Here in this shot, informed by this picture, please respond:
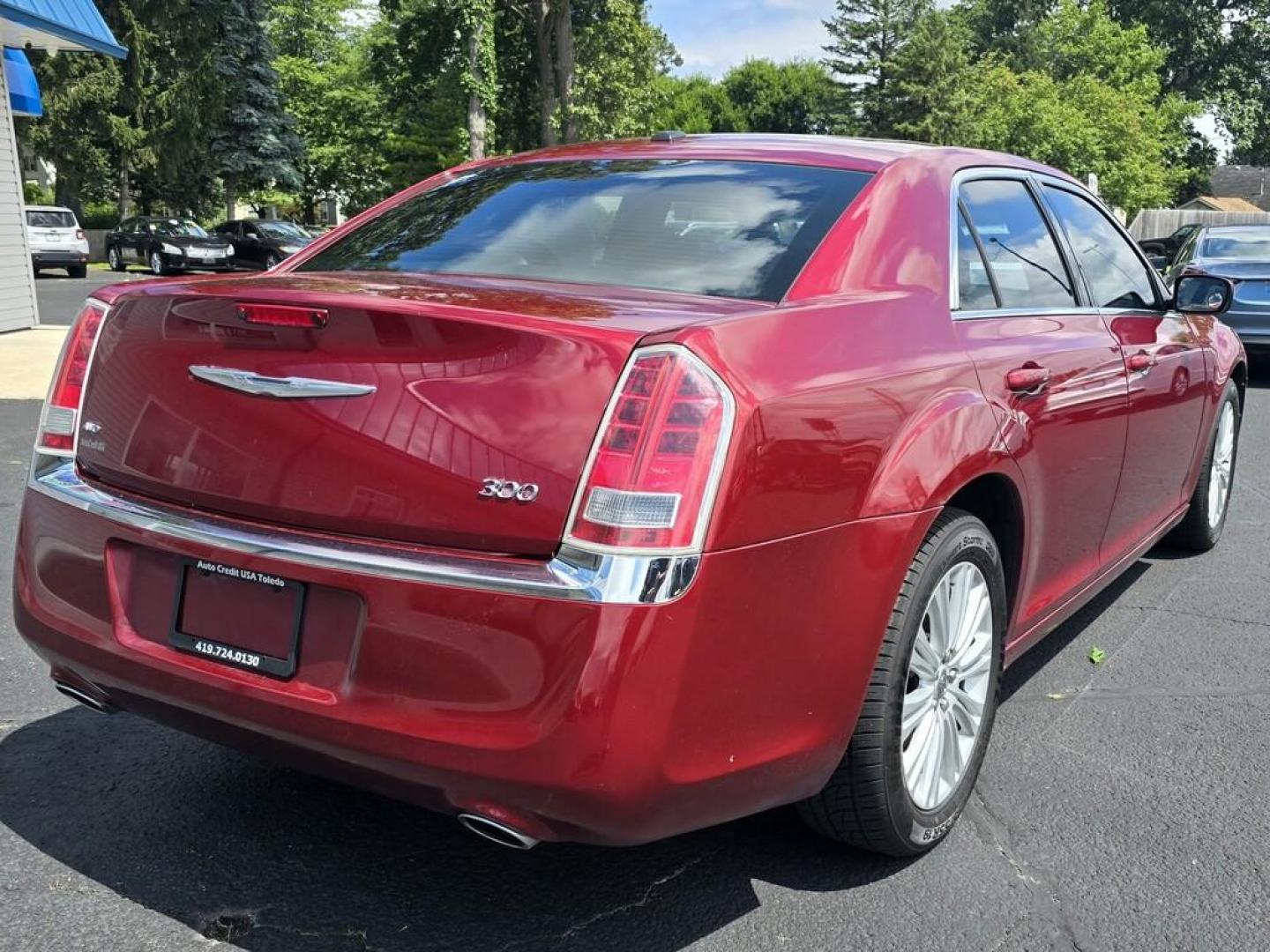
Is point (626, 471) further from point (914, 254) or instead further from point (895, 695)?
point (914, 254)

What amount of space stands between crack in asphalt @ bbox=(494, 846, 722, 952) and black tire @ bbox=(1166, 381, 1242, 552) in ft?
11.1

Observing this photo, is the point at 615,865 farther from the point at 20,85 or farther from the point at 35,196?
the point at 35,196

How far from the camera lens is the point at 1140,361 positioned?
13.0 ft

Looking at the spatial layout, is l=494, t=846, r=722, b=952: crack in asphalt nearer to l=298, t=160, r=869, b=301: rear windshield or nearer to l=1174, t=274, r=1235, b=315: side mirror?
l=298, t=160, r=869, b=301: rear windshield

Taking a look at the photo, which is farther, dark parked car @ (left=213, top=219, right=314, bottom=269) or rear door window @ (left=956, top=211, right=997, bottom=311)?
dark parked car @ (left=213, top=219, right=314, bottom=269)

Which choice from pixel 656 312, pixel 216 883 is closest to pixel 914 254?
pixel 656 312

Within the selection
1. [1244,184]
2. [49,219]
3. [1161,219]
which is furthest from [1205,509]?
[1244,184]

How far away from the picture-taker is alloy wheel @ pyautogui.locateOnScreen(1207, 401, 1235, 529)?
543 centimetres

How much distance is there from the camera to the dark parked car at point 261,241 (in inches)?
1081

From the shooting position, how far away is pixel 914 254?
2902 millimetres

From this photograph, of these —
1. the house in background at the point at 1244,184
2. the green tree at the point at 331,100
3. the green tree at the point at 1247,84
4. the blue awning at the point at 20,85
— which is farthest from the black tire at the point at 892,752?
the house in background at the point at 1244,184

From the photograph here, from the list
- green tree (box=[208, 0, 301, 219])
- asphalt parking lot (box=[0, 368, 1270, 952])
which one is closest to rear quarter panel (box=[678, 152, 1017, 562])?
asphalt parking lot (box=[0, 368, 1270, 952])

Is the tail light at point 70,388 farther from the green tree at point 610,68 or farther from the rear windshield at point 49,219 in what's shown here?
the green tree at point 610,68

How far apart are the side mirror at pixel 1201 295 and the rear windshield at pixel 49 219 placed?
27708 mm
